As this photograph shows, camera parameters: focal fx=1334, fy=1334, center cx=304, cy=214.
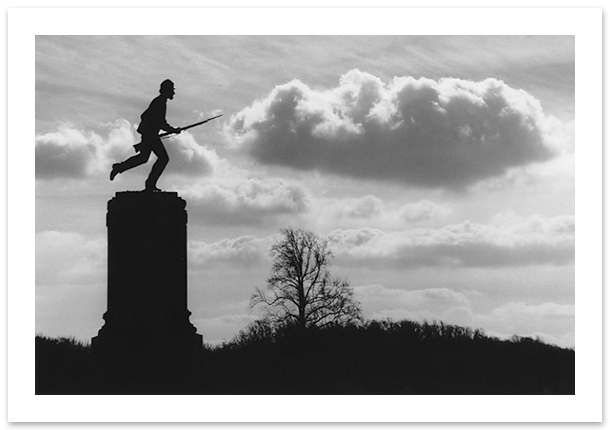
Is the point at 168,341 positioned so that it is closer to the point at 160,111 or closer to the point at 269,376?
the point at 269,376

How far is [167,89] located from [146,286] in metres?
4.37

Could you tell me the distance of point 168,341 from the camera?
29.1 metres

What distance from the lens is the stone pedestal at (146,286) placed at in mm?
29047

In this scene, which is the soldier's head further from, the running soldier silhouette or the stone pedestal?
the stone pedestal

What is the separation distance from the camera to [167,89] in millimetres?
29500

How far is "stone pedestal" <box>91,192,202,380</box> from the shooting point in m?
29.0

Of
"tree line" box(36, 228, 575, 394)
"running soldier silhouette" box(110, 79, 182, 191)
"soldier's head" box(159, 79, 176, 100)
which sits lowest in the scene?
"tree line" box(36, 228, 575, 394)

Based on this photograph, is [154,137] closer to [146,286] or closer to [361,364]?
[146,286]

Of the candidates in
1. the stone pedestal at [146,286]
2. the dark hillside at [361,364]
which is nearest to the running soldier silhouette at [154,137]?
the stone pedestal at [146,286]

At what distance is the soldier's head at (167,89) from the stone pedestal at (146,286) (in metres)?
2.20

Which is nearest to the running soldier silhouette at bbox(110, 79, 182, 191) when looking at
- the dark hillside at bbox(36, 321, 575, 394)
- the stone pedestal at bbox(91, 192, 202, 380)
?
the stone pedestal at bbox(91, 192, 202, 380)

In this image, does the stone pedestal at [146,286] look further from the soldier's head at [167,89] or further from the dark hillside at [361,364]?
the soldier's head at [167,89]

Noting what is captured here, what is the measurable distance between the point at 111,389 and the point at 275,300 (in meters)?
11.9

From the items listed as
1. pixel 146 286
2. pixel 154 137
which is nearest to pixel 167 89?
pixel 154 137
